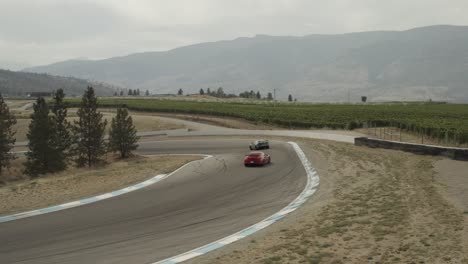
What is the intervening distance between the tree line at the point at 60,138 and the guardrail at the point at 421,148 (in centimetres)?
2601

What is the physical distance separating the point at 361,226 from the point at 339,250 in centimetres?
265

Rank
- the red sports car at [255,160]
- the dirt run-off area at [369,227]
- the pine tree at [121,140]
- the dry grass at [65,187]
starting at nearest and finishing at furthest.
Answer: the dirt run-off area at [369,227] → the dry grass at [65,187] → the red sports car at [255,160] → the pine tree at [121,140]

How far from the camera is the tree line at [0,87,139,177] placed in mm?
43750

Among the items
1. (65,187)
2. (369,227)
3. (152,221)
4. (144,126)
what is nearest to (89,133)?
(65,187)

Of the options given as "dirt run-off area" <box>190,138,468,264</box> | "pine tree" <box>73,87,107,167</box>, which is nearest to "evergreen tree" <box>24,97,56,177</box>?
"pine tree" <box>73,87,107,167</box>

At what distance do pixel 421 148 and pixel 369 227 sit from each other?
2209 centimetres

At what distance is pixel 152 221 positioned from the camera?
50.5 ft

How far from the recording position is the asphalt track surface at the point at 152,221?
480 inches

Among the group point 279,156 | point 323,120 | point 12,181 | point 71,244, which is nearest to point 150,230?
point 71,244

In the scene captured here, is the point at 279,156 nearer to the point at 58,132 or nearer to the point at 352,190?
the point at 352,190

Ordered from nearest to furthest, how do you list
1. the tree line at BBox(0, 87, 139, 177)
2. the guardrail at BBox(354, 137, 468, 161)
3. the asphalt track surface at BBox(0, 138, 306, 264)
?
1. the asphalt track surface at BBox(0, 138, 306, 264)
2. the guardrail at BBox(354, 137, 468, 161)
3. the tree line at BBox(0, 87, 139, 177)

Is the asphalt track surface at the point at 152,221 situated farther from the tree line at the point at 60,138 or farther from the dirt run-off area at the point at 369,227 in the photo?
the tree line at the point at 60,138

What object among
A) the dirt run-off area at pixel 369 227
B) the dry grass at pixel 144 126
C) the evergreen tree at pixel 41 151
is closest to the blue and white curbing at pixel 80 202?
the dirt run-off area at pixel 369 227

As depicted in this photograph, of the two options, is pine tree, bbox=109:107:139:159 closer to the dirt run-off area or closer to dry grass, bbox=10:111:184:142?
dry grass, bbox=10:111:184:142
